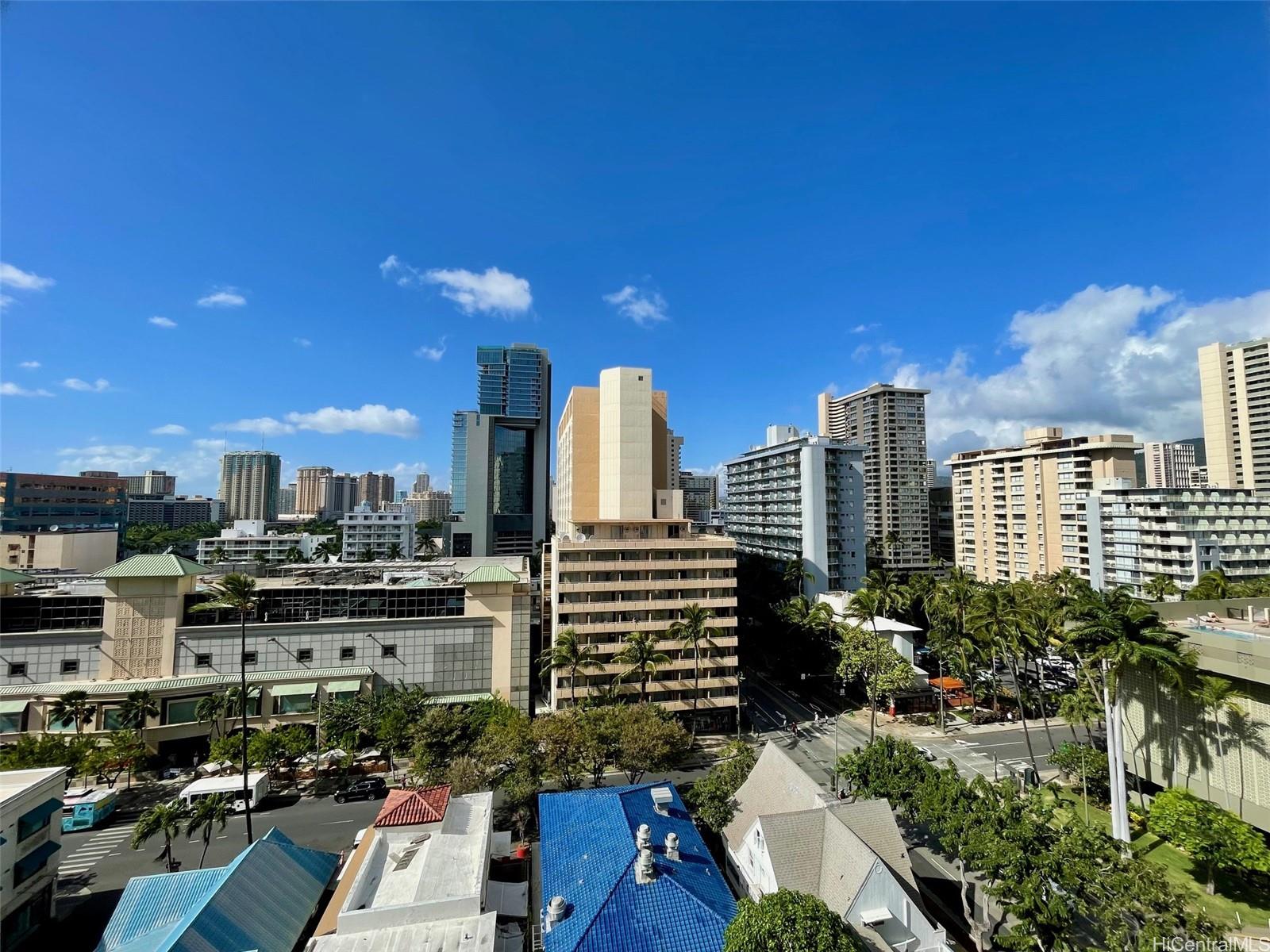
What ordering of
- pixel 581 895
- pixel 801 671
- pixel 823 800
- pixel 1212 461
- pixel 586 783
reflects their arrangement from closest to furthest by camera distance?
pixel 581 895, pixel 823 800, pixel 586 783, pixel 801 671, pixel 1212 461

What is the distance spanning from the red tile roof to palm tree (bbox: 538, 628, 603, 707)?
20916mm

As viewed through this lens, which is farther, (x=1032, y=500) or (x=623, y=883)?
(x=1032, y=500)

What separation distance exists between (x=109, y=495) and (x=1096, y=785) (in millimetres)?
167673

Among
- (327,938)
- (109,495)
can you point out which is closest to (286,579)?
(327,938)

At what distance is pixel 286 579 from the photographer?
181 feet

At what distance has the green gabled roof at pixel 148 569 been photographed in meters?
48.1

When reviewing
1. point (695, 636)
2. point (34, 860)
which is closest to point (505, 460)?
point (695, 636)

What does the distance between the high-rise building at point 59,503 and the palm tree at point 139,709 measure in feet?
279

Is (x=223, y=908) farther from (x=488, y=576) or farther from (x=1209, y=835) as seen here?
(x=1209, y=835)

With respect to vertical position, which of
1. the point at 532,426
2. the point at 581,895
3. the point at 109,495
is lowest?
the point at 581,895

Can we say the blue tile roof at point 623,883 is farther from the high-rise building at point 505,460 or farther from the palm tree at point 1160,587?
the high-rise building at point 505,460

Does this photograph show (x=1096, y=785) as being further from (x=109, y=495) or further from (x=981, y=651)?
(x=109, y=495)

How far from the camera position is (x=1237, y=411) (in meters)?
112

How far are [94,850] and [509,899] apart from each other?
98.8 feet
